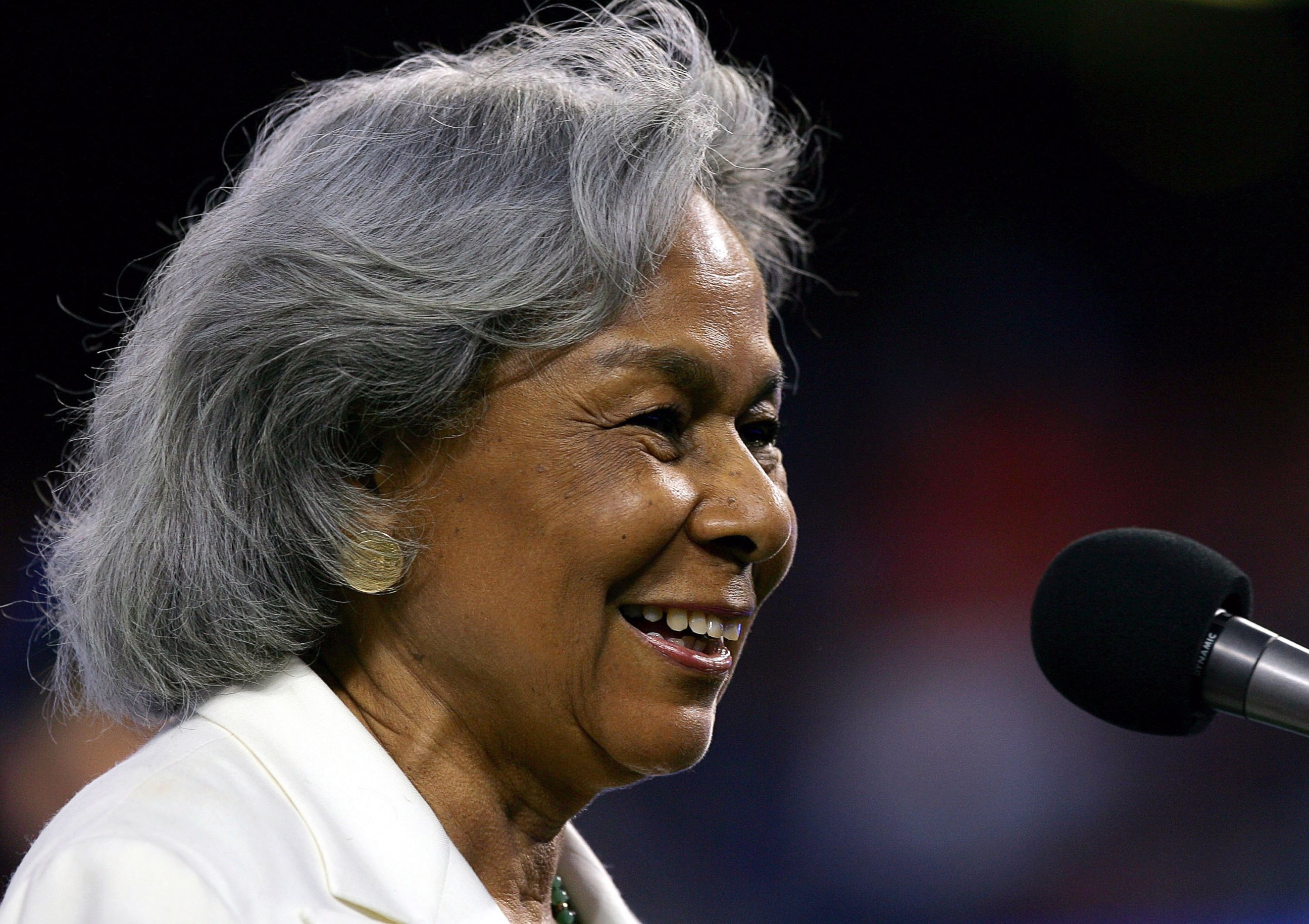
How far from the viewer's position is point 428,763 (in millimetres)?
1431

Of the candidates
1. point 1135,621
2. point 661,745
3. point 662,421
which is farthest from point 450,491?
point 1135,621

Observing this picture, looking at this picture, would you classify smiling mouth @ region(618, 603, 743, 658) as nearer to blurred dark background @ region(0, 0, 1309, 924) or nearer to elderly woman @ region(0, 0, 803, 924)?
elderly woman @ region(0, 0, 803, 924)

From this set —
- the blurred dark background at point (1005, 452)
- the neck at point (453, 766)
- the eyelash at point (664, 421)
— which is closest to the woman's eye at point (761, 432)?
the eyelash at point (664, 421)

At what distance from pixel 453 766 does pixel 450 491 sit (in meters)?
0.31

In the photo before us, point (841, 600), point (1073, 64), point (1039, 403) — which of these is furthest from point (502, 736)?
point (1073, 64)

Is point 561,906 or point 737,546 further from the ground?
point 737,546

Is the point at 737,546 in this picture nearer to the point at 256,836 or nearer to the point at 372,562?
the point at 372,562

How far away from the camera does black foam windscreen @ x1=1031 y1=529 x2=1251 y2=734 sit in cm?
125

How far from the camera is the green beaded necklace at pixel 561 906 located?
5.40 ft

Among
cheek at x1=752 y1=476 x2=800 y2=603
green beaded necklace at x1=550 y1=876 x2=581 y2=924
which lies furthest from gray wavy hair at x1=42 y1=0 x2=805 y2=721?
green beaded necklace at x1=550 y1=876 x2=581 y2=924

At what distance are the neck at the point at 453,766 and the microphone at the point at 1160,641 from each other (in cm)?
58

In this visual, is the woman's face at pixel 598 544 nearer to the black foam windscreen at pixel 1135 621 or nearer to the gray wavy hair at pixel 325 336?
the gray wavy hair at pixel 325 336

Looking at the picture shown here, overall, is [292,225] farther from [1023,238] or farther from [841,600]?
[1023,238]

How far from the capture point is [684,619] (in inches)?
56.2
